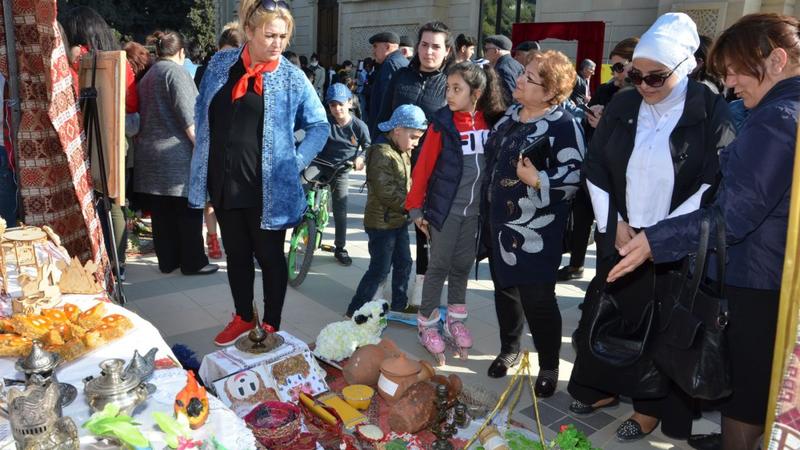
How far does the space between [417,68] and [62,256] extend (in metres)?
2.72

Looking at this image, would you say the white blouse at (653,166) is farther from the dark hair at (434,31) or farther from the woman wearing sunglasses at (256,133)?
the dark hair at (434,31)

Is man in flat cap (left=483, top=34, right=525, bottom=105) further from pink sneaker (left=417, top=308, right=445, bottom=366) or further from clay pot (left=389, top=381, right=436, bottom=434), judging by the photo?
clay pot (left=389, top=381, right=436, bottom=434)

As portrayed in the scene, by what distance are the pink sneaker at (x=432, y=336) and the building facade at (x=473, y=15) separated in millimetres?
5364

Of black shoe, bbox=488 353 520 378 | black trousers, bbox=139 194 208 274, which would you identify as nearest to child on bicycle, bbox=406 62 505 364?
black shoe, bbox=488 353 520 378

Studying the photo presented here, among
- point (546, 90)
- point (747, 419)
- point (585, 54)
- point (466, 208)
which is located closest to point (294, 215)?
point (466, 208)

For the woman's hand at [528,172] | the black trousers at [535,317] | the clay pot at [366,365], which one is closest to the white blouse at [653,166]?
the woman's hand at [528,172]

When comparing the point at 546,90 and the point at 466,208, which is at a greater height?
the point at 546,90

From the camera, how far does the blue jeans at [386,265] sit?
3.83 metres

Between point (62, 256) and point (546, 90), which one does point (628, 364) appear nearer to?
point (546, 90)

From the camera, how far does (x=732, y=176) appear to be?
6.17 ft

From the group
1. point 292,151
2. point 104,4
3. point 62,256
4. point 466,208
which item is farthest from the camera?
point 104,4

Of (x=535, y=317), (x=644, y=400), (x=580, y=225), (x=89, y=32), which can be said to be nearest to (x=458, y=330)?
→ (x=535, y=317)

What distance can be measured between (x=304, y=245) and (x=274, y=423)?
2.67 metres

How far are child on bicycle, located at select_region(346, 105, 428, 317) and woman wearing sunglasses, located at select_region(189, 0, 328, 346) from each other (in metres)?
0.63
